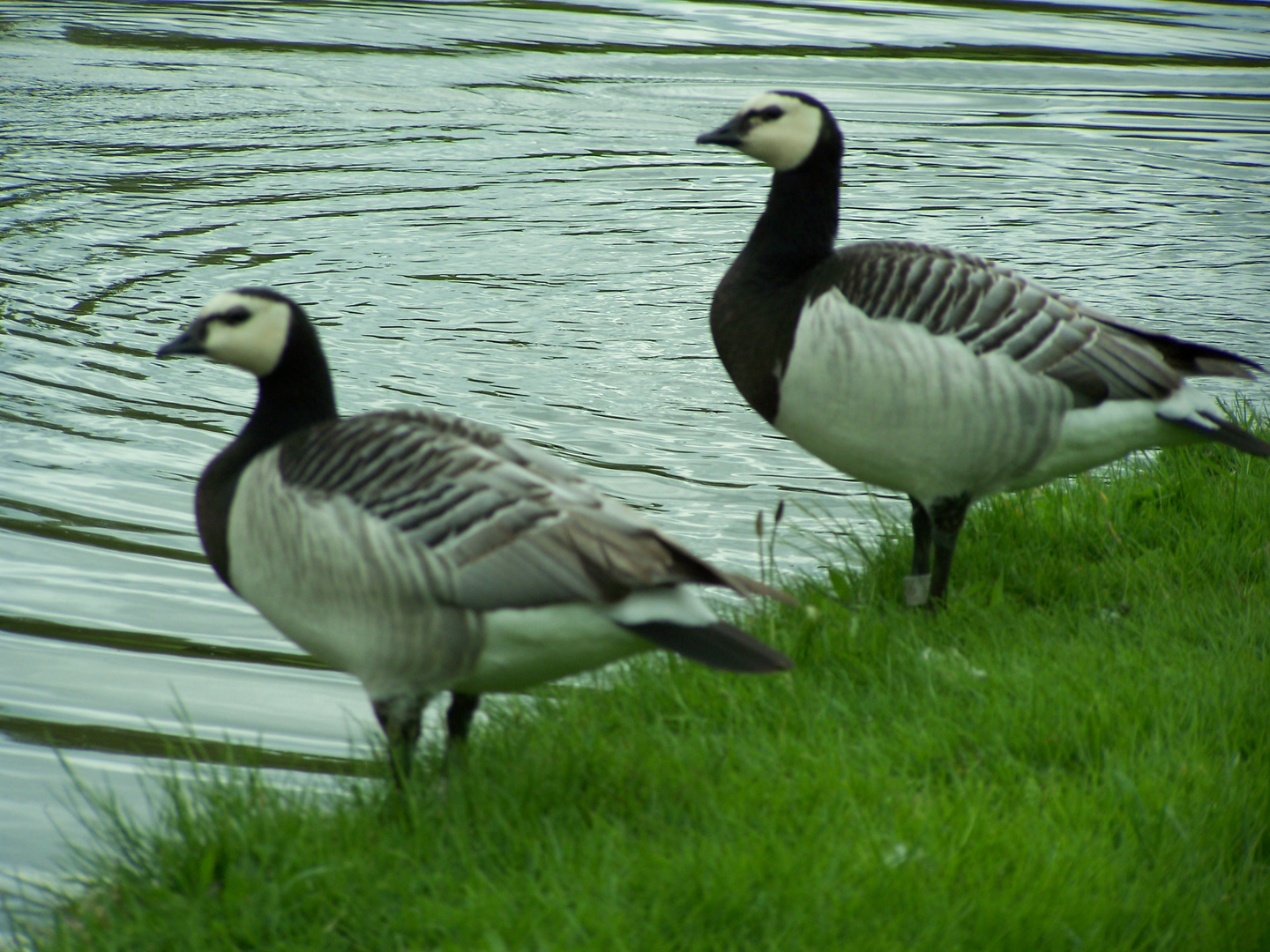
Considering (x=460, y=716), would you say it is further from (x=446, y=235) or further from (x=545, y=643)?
(x=446, y=235)

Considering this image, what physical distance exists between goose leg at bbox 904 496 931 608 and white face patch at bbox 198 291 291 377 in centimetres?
246

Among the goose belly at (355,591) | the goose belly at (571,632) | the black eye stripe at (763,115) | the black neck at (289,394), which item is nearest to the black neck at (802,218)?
the black eye stripe at (763,115)

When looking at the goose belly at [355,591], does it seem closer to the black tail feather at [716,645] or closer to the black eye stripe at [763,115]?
the black tail feather at [716,645]

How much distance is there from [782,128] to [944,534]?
5.65 ft

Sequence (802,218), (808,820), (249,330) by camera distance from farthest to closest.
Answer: (802,218) < (249,330) < (808,820)

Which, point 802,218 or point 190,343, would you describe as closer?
point 190,343

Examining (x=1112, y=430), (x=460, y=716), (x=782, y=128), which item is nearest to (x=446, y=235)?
(x=782, y=128)

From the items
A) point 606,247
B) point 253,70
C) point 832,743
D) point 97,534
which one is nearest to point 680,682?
point 832,743

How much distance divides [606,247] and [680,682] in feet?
24.6

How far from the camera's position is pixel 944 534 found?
5.25 metres

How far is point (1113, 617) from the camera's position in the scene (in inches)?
195

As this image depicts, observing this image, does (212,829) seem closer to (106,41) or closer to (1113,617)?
(1113,617)

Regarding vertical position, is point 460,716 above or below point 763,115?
below

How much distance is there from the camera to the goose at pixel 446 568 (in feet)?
11.9
